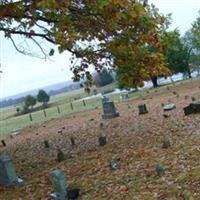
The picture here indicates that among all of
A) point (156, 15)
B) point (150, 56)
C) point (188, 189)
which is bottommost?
point (188, 189)

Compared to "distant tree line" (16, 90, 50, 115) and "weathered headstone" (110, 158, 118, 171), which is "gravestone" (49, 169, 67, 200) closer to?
"weathered headstone" (110, 158, 118, 171)

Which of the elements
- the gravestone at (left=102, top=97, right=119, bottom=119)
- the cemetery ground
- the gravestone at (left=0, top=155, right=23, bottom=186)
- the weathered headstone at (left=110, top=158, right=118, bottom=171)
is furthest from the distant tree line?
the weathered headstone at (left=110, top=158, right=118, bottom=171)

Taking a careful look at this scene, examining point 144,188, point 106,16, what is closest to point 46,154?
point 106,16

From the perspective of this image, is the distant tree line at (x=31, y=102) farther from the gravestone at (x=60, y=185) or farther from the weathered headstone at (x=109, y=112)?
the gravestone at (x=60, y=185)

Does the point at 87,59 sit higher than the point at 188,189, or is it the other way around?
the point at 87,59

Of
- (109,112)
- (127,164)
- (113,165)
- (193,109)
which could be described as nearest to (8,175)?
(113,165)

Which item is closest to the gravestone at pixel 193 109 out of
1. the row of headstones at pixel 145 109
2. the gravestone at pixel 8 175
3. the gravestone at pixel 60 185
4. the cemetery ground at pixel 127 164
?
the row of headstones at pixel 145 109

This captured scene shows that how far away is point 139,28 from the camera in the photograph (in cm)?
1384

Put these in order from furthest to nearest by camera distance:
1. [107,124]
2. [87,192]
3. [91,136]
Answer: [107,124] < [91,136] < [87,192]

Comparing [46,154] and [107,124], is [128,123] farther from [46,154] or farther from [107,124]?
[46,154]

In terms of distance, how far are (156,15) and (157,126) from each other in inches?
190

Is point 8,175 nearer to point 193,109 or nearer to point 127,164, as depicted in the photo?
point 127,164

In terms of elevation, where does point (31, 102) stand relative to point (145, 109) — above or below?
above

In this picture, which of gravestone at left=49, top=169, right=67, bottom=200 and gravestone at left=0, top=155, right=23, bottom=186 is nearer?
gravestone at left=49, top=169, right=67, bottom=200
